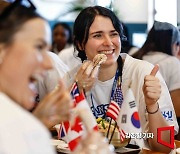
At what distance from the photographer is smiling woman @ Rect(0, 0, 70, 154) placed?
781 mm

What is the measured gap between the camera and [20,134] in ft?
2.57

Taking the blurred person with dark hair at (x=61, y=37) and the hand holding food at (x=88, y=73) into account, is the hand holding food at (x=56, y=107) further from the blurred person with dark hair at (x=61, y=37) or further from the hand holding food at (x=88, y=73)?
the blurred person with dark hair at (x=61, y=37)

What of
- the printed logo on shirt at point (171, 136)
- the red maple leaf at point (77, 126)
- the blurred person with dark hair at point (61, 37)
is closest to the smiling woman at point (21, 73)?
the red maple leaf at point (77, 126)

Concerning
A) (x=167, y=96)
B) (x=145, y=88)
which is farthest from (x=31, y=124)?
(x=167, y=96)

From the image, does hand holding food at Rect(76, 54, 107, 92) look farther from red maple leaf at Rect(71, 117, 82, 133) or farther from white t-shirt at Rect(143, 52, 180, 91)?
white t-shirt at Rect(143, 52, 180, 91)

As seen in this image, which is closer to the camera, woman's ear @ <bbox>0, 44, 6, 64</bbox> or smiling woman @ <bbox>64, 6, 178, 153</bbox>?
woman's ear @ <bbox>0, 44, 6, 64</bbox>

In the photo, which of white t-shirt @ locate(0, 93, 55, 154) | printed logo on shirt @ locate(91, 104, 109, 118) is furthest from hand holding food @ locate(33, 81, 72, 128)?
printed logo on shirt @ locate(91, 104, 109, 118)

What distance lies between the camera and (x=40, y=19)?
0.96 metres

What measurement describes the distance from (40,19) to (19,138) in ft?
0.94

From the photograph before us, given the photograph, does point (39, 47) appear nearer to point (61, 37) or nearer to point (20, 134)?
point (20, 134)

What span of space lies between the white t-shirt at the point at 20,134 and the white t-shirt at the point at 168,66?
2.79 metres

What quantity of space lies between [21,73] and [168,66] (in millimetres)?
2867

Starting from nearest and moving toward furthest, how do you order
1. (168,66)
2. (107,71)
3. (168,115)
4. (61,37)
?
(168,115)
(107,71)
(168,66)
(61,37)

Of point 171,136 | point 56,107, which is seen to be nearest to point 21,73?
point 56,107
